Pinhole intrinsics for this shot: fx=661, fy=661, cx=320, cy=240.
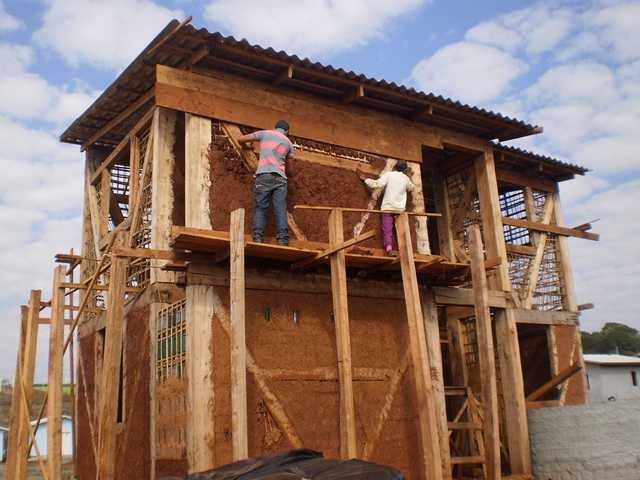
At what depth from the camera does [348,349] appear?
8312mm

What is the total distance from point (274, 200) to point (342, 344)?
6.88ft

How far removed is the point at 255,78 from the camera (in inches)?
387

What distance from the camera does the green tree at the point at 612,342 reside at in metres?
49.8

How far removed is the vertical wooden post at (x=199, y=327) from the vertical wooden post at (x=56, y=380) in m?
2.02

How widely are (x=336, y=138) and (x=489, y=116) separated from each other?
9.80 feet

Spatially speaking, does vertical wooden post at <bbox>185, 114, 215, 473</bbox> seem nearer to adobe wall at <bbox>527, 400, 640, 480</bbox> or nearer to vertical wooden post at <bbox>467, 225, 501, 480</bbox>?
vertical wooden post at <bbox>467, 225, 501, 480</bbox>

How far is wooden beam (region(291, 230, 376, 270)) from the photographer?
816 centimetres

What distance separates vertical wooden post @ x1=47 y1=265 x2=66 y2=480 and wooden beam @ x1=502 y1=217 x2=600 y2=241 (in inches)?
331

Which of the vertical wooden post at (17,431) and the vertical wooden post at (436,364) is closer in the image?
the vertical wooden post at (17,431)

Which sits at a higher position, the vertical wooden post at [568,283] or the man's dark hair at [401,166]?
the man's dark hair at [401,166]

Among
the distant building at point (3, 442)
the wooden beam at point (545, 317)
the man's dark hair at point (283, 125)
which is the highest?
the man's dark hair at point (283, 125)

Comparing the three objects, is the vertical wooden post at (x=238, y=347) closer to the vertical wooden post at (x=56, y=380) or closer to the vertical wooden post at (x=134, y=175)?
the vertical wooden post at (x=56, y=380)

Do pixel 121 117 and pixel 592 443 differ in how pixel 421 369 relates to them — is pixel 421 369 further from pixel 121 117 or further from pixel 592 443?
pixel 121 117

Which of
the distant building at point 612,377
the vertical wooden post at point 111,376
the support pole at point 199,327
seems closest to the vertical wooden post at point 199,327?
the support pole at point 199,327
